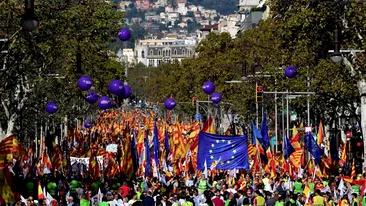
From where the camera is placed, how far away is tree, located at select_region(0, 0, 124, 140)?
1236 inches

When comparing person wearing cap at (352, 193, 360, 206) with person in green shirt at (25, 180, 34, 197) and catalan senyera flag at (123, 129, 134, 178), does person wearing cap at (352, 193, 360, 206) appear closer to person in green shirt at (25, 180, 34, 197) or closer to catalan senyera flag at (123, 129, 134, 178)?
person in green shirt at (25, 180, 34, 197)

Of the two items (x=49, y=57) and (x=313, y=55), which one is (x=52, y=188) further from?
(x=49, y=57)

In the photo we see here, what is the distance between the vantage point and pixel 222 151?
3152 cm

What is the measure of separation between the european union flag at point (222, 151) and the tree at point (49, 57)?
4.99 meters

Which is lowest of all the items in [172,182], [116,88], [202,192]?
[172,182]

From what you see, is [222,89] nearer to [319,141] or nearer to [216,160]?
[319,141]

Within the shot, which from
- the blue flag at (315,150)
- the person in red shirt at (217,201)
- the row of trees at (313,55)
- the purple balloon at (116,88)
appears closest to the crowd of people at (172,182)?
the person in red shirt at (217,201)

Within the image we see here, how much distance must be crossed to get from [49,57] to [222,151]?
12428 millimetres

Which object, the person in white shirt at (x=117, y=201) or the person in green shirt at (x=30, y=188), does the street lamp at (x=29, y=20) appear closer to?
the person in white shirt at (x=117, y=201)

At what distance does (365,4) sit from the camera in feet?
115

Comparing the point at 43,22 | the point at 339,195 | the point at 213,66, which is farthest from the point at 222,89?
the point at 339,195

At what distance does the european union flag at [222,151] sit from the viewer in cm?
3139

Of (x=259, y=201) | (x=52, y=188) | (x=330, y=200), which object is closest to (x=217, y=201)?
(x=259, y=201)

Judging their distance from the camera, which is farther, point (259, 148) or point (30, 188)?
point (259, 148)
